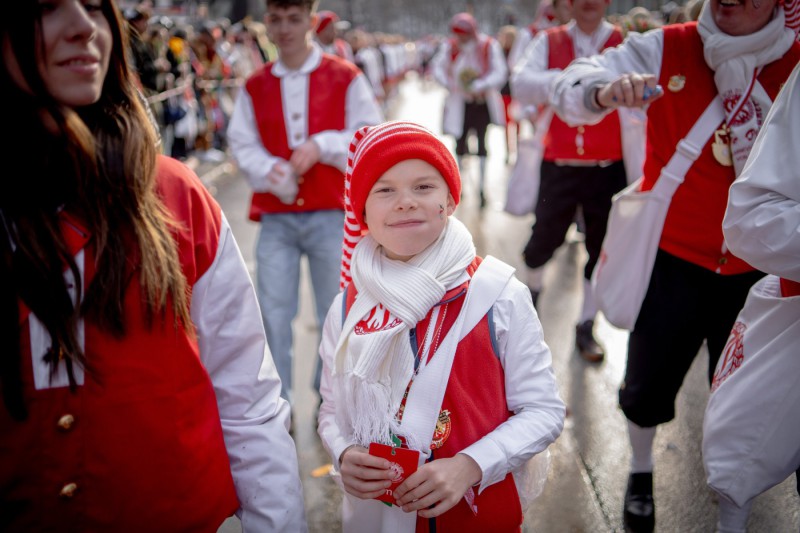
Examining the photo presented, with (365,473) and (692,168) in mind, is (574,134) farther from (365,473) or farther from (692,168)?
(365,473)

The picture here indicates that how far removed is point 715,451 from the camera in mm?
1991

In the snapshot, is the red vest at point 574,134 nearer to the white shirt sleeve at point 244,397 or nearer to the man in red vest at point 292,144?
the man in red vest at point 292,144

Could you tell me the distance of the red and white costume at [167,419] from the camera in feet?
3.86

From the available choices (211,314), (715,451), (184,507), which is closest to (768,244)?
(715,451)

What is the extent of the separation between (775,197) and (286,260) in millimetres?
2257

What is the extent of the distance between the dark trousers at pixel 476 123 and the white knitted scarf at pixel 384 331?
6583 millimetres

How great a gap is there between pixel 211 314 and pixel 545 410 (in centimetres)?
83

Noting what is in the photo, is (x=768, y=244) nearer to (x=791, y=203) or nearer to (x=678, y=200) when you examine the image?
(x=791, y=203)

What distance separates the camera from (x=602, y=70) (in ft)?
8.03

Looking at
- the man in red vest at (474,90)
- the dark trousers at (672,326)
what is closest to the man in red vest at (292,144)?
the dark trousers at (672,326)

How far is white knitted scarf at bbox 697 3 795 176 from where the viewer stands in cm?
214

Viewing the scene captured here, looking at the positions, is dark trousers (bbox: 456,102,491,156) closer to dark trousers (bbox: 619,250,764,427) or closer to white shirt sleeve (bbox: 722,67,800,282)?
dark trousers (bbox: 619,250,764,427)

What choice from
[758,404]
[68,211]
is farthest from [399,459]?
[758,404]

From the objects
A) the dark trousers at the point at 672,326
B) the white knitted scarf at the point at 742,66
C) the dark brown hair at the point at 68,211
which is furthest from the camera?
the dark trousers at the point at 672,326
